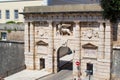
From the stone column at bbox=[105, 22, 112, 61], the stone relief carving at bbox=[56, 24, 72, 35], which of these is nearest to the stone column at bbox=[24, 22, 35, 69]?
the stone relief carving at bbox=[56, 24, 72, 35]

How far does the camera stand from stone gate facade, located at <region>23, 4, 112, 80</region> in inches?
1238

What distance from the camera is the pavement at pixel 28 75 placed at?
109 feet

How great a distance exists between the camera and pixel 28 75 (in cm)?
3425

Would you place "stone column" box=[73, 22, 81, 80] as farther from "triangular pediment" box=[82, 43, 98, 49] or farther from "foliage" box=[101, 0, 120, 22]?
"foliage" box=[101, 0, 120, 22]

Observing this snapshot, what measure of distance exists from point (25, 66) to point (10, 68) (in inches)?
113

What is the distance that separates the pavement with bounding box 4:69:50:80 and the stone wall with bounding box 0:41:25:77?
188cm

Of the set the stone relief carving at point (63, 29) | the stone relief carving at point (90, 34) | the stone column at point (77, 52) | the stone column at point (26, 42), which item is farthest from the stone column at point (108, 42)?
the stone column at point (26, 42)

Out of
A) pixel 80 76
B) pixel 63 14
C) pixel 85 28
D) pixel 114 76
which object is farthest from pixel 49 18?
pixel 114 76

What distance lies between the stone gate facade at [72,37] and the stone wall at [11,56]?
1.57 meters

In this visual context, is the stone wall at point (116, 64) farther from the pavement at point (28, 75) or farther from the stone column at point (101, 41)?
the pavement at point (28, 75)

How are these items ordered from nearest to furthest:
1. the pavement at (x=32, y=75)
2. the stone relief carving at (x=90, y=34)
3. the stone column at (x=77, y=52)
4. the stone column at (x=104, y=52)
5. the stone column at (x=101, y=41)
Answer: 1. the stone column at (x=104, y=52)
2. the stone column at (x=101, y=41)
3. the stone relief carving at (x=90, y=34)
4. the stone column at (x=77, y=52)
5. the pavement at (x=32, y=75)

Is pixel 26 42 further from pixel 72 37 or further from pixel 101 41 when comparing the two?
pixel 101 41

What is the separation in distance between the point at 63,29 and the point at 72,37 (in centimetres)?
127

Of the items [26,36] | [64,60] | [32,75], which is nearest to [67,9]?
[26,36]
